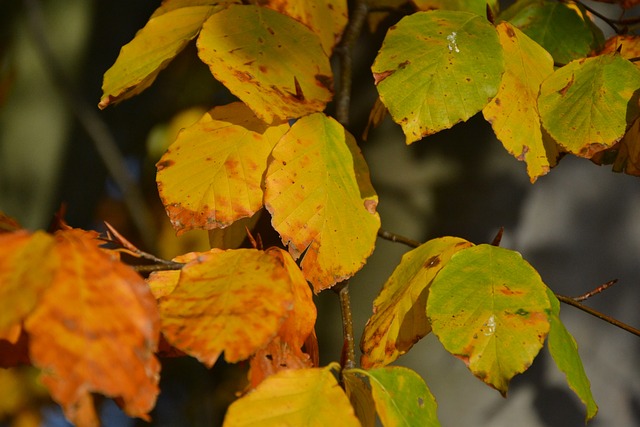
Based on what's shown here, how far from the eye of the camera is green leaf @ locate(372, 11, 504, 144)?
1.46ft

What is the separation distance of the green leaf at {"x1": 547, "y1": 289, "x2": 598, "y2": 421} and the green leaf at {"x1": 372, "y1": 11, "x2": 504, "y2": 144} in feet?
0.49

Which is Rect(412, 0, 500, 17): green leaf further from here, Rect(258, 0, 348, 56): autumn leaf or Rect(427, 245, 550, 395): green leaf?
Rect(427, 245, 550, 395): green leaf

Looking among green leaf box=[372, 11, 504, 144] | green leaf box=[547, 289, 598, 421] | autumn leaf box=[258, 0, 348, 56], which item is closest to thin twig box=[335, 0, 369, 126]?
autumn leaf box=[258, 0, 348, 56]

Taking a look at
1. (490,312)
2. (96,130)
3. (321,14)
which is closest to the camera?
(490,312)

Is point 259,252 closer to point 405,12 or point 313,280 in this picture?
point 313,280

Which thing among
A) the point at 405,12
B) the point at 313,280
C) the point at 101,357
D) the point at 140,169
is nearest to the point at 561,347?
the point at 313,280

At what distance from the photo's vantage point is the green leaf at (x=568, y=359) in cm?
40

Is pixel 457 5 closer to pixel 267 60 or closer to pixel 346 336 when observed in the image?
pixel 267 60

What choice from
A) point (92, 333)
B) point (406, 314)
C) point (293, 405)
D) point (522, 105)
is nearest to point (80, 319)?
point (92, 333)

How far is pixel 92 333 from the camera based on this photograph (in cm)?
30

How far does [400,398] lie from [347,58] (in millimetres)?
356

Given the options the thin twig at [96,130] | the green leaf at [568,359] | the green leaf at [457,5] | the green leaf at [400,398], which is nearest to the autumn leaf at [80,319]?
the green leaf at [400,398]

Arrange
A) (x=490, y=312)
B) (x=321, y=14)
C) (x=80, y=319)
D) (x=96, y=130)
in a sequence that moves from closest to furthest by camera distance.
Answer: (x=80, y=319)
(x=490, y=312)
(x=321, y=14)
(x=96, y=130)

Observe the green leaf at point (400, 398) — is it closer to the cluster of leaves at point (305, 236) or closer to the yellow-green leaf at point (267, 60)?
the cluster of leaves at point (305, 236)
